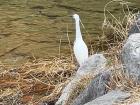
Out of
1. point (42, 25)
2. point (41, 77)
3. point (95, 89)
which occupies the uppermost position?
point (95, 89)

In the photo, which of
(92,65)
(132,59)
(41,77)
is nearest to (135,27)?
(92,65)

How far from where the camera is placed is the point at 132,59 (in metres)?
4.43

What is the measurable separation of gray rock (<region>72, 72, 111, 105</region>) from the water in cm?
402

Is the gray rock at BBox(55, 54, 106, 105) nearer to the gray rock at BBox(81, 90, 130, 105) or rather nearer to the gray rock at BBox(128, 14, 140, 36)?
the gray rock at BBox(128, 14, 140, 36)

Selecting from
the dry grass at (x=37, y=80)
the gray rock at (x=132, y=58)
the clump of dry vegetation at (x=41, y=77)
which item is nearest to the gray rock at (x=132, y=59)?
the gray rock at (x=132, y=58)

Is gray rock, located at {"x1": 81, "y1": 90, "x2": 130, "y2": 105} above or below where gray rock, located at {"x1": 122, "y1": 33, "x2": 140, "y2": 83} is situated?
below

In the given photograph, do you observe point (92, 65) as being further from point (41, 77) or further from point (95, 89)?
point (41, 77)

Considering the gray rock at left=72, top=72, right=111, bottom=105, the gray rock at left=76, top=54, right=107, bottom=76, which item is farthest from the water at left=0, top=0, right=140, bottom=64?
the gray rock at left=72, top=72, right=111, bottom=105

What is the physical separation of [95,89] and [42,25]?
745cm

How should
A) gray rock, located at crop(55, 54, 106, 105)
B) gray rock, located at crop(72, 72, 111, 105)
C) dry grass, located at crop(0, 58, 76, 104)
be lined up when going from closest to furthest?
gray rock, located at crop(72, 72, 111, 105), gray rock, located at crop(55, 54, 106, 105), dry grass, located at crop(0, 58, 76, 104)

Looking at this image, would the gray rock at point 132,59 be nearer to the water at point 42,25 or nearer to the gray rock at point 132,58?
the gray rock at point 132,58

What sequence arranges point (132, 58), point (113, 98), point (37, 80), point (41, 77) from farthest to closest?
point (41, 77) → point (37, 80) → point (132, 58) → point (113, 98)

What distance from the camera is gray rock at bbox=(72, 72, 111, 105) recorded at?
473 cm

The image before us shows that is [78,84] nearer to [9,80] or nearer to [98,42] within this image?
[9,80]
